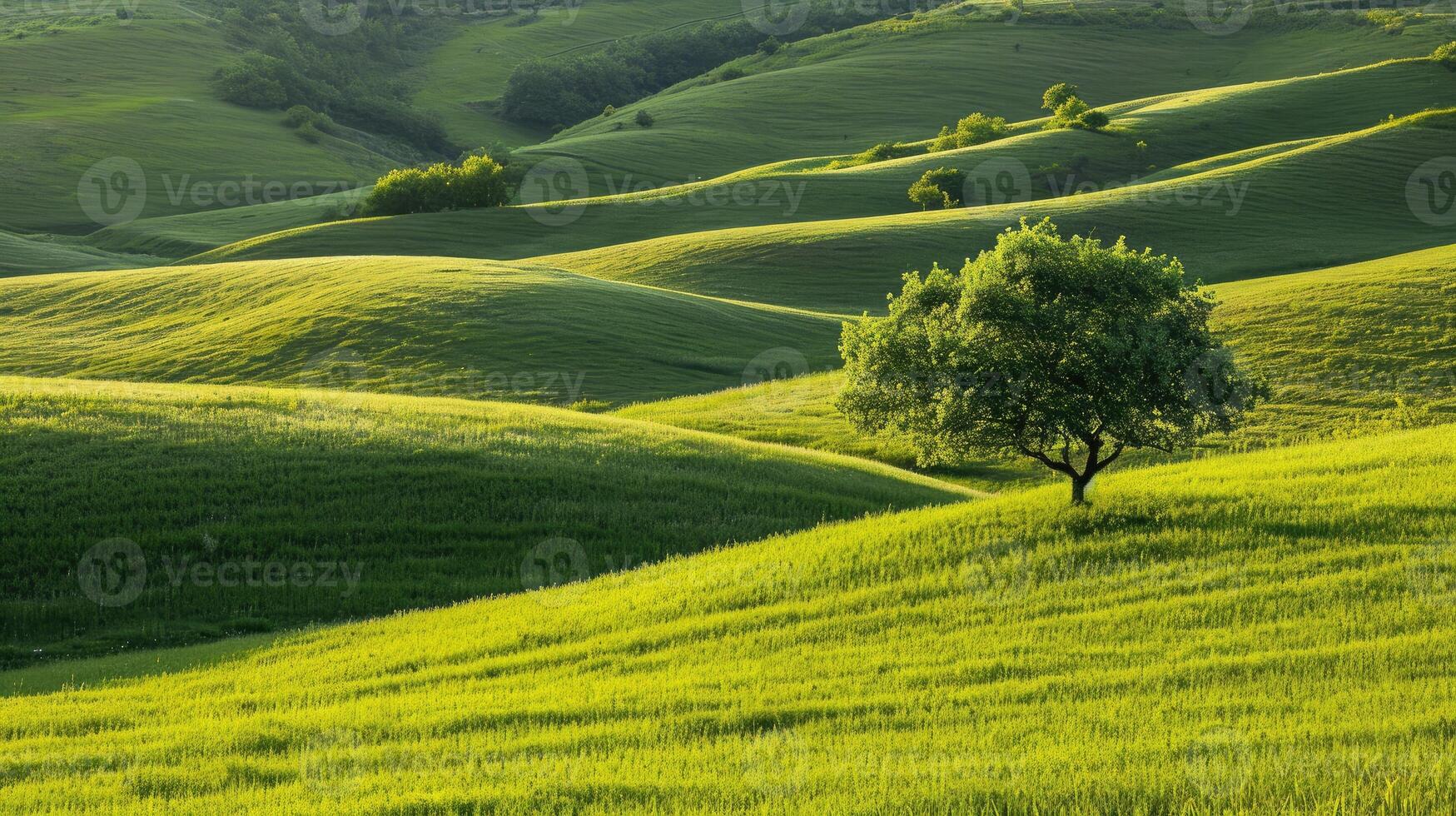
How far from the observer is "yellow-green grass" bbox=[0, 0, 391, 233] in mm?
104938

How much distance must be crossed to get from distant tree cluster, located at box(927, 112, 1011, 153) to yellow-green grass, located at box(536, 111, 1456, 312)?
27.3 m

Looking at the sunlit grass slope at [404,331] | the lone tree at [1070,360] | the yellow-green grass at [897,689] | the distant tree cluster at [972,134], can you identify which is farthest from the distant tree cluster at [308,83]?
the yellow-green grass at [897,689]

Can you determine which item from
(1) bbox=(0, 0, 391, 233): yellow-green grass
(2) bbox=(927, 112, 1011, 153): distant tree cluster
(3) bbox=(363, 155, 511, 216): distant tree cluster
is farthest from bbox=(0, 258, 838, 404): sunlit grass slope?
(2) bbox=(927, 112, 1011, 153): distant tree cluster

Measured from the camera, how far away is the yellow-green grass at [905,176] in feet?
263

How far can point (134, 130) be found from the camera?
12069 cm

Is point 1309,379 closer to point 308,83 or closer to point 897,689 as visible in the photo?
point 897,689

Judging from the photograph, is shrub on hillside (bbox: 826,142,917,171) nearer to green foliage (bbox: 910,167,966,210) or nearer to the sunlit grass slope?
green foliage (bbox: 910,167,966,210)

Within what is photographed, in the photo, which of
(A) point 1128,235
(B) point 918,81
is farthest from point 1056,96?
(A) point 1128,235

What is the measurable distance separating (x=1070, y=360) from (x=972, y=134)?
3598 inches

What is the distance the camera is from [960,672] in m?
12.2

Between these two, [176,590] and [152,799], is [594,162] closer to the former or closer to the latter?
[176,590]

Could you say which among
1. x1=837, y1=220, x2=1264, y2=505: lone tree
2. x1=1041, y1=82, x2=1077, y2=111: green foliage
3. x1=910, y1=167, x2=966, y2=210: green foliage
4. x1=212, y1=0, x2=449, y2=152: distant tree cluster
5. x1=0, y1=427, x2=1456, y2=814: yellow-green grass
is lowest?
x1=0, y1=427, x2=1456, y2=814: yellow-green grass

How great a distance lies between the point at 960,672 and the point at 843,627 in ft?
8.73

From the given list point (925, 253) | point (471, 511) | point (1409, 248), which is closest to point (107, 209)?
point (925, 253)
